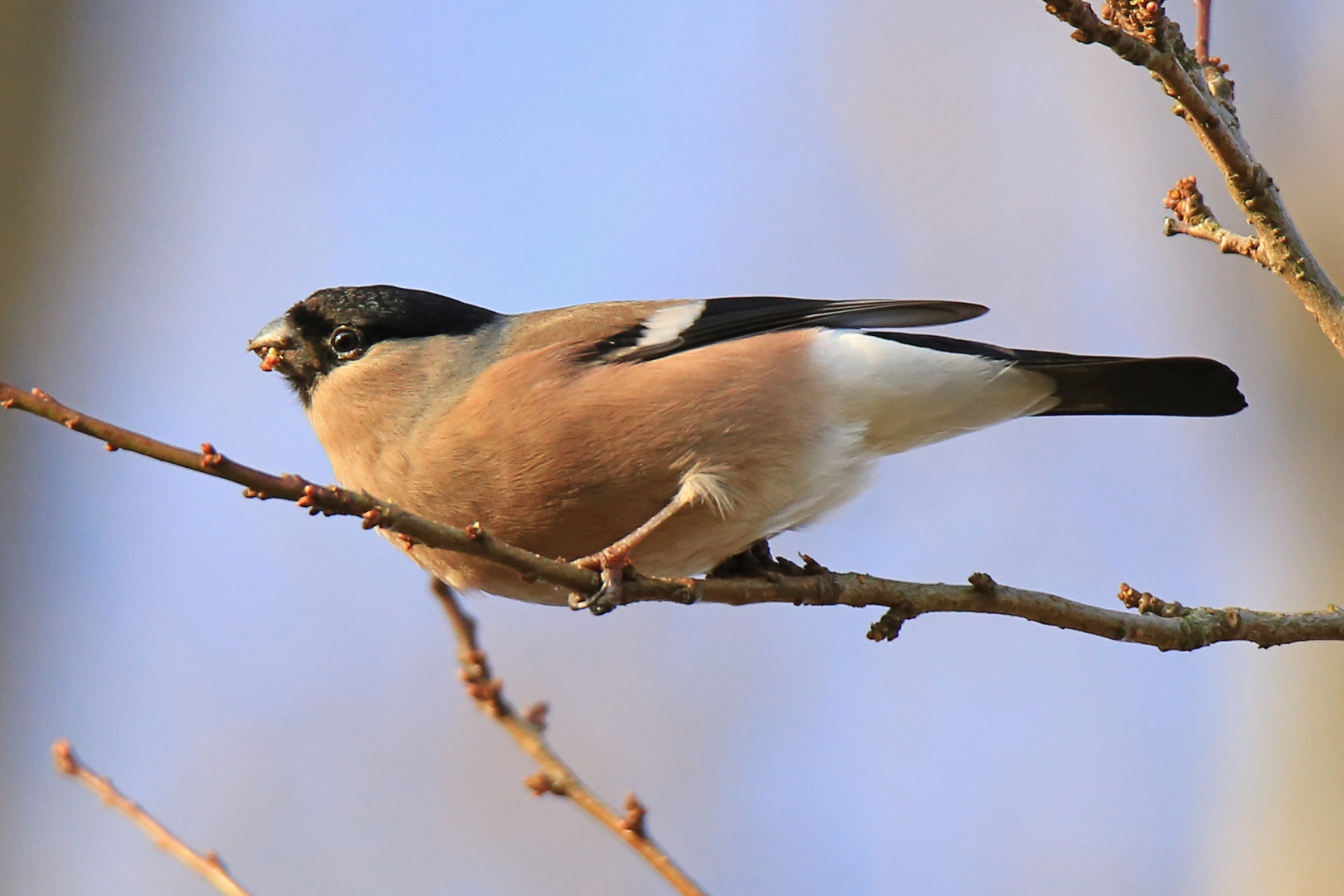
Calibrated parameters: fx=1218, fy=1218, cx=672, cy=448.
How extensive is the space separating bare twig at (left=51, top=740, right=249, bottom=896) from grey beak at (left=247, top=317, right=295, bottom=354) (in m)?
1.33

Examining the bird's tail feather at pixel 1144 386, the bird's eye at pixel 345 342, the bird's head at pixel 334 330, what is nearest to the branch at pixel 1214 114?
the bird's tail feather at pixel 1144 386

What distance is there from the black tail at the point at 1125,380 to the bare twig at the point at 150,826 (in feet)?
8.22

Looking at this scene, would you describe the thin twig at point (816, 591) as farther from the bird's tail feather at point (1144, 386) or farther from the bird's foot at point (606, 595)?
the bird's tail feather at point (1144, 386)

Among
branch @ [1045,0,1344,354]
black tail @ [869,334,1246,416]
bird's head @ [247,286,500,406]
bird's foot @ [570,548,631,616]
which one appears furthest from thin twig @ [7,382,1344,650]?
bird's head @ [247,286,500,406]

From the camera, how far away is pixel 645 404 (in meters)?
3.22

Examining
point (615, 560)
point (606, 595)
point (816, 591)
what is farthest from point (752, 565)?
point (606, 595)

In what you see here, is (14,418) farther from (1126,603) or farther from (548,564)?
(1126,603)

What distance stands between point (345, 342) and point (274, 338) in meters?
0.21

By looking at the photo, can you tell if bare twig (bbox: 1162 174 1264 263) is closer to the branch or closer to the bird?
the branch

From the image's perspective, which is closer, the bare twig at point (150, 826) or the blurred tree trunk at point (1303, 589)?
the bare twig at point (150, 826)

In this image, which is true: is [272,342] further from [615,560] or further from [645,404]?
[615,560]

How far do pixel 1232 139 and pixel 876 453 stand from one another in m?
1.56

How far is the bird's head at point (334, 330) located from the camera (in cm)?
367

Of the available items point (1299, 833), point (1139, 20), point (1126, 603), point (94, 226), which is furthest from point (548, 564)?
point (94, 226)
